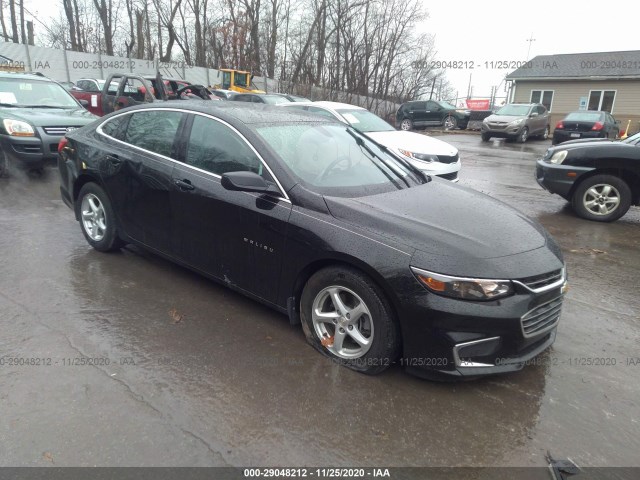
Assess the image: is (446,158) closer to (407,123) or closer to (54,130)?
→ (54,130)

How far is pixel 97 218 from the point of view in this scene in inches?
191

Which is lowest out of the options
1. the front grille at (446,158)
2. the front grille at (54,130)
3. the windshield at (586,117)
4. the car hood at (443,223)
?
the front grille at (446,158)

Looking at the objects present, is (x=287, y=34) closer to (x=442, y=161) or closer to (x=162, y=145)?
(x=442, y=161)

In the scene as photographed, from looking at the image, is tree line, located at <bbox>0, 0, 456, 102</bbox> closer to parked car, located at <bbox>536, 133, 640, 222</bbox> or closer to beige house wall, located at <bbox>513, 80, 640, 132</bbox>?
beige house wall, located at <bbox>513, 80, 640, 132</bbox>

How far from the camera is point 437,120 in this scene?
88.8 ft

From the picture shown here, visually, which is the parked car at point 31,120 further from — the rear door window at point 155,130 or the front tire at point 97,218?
the rear door window at point 155,130

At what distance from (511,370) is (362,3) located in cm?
3732

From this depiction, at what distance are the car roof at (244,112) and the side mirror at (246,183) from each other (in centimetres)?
65

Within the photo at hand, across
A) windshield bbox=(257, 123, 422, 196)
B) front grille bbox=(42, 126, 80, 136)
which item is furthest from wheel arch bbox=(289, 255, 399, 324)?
front grille bbox=(42, 126, 80, 136)

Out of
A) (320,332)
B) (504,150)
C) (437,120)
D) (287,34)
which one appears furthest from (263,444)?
(287,34)

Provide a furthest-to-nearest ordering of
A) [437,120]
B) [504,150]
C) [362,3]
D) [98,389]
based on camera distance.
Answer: [362,3] → [437,120] → [504,150] → [98,389]

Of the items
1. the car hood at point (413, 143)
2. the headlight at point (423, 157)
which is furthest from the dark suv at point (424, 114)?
the headlight at point (423, 157)

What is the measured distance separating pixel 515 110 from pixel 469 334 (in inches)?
869

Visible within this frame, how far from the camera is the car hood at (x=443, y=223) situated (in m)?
2.86
